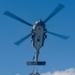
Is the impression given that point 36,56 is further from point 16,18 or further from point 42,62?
point 16,18

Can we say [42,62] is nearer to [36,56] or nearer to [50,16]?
[36,56]

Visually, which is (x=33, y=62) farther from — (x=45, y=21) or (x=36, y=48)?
(x=45, y=21)

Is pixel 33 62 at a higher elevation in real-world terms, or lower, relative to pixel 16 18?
lower

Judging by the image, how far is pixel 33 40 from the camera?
10538 centimetres

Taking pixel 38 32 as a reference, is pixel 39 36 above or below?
below

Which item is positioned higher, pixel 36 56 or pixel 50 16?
pixel 50 16

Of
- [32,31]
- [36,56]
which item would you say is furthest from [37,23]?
[36,56]

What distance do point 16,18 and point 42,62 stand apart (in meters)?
14.7

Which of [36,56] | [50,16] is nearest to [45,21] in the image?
[50,16]

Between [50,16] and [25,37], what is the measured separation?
9278 millimetres

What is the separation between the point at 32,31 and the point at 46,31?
3996 millimetres

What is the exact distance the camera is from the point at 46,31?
104375 millimetres

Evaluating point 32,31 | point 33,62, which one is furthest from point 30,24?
point 33,62

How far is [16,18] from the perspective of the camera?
108062 mm
